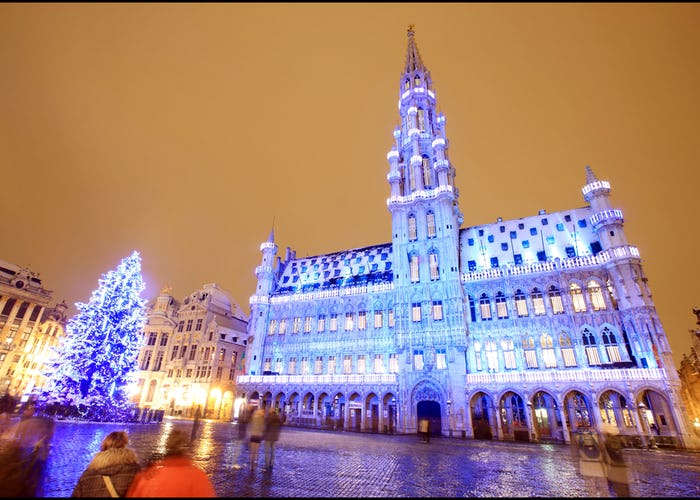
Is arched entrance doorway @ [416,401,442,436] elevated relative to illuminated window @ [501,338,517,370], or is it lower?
lower

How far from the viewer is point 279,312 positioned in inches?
1999

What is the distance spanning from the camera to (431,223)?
4591 cm

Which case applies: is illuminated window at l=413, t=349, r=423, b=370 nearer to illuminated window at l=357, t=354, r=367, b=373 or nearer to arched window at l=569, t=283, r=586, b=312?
illuminated window at l=357, t=354, r=367, b=373

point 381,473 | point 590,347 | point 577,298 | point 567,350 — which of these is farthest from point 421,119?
point 381,473

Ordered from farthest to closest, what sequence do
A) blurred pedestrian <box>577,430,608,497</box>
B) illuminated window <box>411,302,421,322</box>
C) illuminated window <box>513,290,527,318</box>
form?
illuminated window <box>411,302,421,322</box> < illuminated window <box>513,290,527,318</box> < blurred pedestrian <box>577,430,608,497</box>

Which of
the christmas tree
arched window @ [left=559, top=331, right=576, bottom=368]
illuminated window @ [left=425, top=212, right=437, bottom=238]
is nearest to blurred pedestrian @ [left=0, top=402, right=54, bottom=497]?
the christmas tree

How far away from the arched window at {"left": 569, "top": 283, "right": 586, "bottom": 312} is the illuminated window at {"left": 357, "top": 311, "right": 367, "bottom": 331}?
77.7ft

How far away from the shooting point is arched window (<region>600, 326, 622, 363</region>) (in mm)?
33287

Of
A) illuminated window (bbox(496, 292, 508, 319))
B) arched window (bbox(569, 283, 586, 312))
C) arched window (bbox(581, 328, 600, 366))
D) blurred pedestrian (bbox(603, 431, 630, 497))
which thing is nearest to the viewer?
blurred pedestrian (bbox(603, 431, 630, 497))

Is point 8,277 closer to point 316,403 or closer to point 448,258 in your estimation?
point 316,403

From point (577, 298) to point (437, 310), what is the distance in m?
14.6

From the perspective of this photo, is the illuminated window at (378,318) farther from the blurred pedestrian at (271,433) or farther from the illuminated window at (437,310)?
the blurred pedestrian at (271,433)

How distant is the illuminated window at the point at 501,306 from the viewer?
3862 centimetres

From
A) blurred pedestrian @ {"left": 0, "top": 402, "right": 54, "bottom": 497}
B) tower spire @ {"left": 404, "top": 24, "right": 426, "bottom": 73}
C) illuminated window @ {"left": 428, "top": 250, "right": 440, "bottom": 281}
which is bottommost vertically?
blurred pedestrian @ {"left": 0, "top": 402, "right": 54, "bottom": 497}
